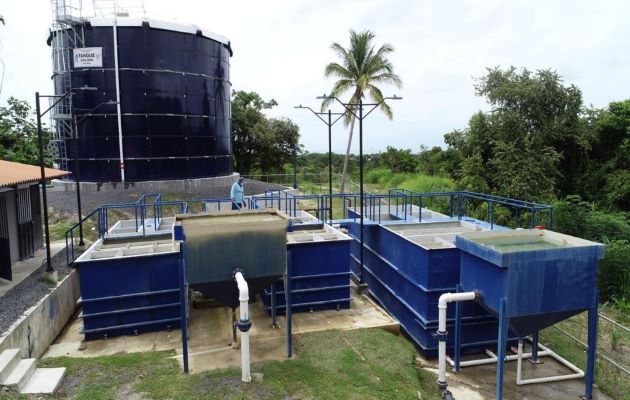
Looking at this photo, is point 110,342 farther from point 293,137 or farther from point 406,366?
Result: point 293,137

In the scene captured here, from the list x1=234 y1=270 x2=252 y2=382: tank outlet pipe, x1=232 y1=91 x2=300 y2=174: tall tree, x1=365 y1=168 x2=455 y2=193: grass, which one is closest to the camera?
x1=234 y1=270 x2=252 y2=382: tank outlet pipe

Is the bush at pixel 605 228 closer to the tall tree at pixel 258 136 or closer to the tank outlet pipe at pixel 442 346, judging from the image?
the tank outlet pipe at pixel 442 346

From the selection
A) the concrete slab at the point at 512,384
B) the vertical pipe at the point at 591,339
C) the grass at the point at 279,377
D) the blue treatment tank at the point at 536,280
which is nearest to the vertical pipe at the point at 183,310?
the grass at the point at 279,377

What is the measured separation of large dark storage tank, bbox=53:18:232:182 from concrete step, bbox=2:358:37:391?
19.9 metres

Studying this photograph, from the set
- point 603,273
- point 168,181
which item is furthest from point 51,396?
point 168,181

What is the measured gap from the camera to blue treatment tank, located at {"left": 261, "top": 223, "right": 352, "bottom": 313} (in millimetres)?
12891

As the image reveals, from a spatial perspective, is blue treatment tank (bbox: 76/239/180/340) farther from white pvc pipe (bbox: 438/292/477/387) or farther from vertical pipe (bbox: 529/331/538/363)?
vertical pipe (bbox: 529/331/538/363)

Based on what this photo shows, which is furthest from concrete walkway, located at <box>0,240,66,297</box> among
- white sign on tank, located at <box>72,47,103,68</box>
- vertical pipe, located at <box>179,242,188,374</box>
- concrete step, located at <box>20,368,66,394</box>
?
white sign on tank, located at <box>72,47,103,68</box>

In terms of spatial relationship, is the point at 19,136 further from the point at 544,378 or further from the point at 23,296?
the point at 544,378

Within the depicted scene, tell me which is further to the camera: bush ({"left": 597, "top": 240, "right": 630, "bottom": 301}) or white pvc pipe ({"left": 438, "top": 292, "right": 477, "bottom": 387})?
bush ({"left": 597, "top": 240, "right": 630, "bottom": 301})

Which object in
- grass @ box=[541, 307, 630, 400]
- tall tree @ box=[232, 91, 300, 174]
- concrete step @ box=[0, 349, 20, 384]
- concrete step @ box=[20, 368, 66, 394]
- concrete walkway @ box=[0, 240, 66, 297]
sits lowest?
grass @ box=[541, 307, 630, 400]

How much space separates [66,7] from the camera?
2653cm

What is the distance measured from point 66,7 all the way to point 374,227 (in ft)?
75.2

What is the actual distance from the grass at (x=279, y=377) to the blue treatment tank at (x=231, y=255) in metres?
1.71
